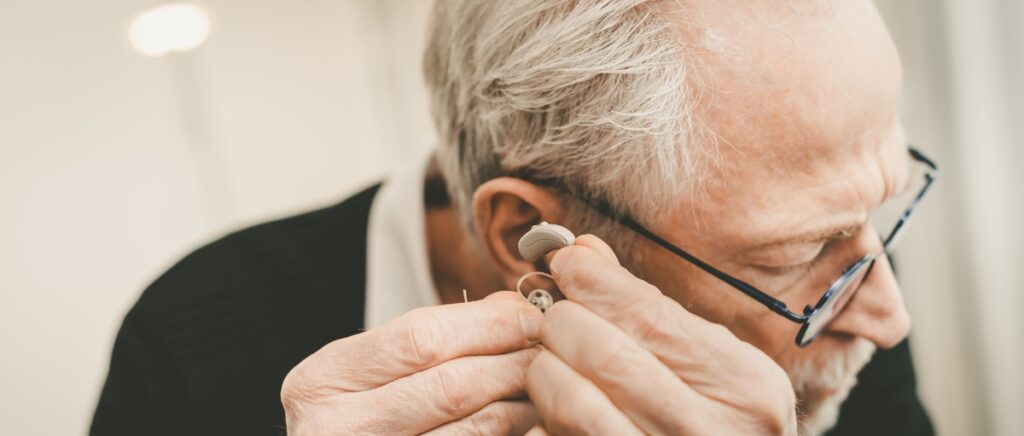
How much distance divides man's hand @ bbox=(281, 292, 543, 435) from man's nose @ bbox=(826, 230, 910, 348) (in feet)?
1.95

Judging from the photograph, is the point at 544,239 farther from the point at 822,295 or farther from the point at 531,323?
the point at 822,295

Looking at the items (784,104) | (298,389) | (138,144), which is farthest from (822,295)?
(138,144)

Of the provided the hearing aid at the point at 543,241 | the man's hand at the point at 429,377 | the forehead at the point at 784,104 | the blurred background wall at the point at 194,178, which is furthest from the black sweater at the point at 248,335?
the forehead at the point at 784,104

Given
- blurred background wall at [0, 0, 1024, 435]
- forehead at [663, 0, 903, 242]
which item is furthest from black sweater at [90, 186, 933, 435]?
forehead at [663, 0, 903, 242]

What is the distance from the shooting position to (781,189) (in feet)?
2.43

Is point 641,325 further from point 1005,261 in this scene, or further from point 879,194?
point 1005,261

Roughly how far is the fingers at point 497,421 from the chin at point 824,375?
0.52 meters

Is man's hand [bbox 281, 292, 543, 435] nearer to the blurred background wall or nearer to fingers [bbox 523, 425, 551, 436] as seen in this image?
fingers [bbox 523, 425, 551, 436]

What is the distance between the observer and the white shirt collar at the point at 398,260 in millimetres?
1178

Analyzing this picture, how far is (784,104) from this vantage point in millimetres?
711

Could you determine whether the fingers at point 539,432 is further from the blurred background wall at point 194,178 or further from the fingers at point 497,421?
the blurred background wall at point 194,178

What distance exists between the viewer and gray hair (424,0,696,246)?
77 cm

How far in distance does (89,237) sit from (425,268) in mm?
1201

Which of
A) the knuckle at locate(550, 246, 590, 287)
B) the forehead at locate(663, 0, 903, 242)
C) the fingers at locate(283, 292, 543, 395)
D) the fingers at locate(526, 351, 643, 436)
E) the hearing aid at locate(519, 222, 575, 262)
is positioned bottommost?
the fingers at locate(526, 351, 643, 436)
